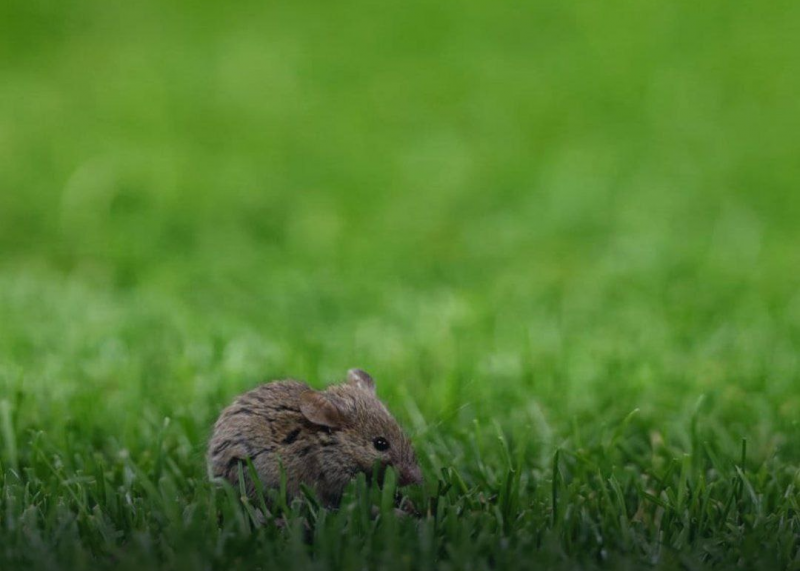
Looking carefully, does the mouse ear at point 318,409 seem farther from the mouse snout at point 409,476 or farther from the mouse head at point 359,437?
the mouse snout at point 409,476

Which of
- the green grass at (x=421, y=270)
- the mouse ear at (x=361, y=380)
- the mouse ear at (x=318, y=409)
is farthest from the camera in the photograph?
the mouse ear at (x=361, y=380)

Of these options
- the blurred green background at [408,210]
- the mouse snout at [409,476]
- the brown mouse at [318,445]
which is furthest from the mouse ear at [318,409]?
the blurred green background at [408,210]

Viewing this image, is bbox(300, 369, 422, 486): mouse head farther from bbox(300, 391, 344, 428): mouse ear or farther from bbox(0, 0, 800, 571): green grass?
bbox(0, 0, 800, 571): green grass

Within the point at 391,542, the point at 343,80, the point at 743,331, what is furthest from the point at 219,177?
the point at 391,542

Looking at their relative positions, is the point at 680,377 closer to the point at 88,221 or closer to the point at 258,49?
the point at 88,221

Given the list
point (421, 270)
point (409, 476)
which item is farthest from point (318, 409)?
point (421, 270)

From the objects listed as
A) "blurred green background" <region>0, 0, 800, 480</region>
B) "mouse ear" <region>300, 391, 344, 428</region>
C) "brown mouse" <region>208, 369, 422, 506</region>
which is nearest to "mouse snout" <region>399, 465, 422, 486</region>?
"brown mouse" <region>208, 369, 422, 506</region>
